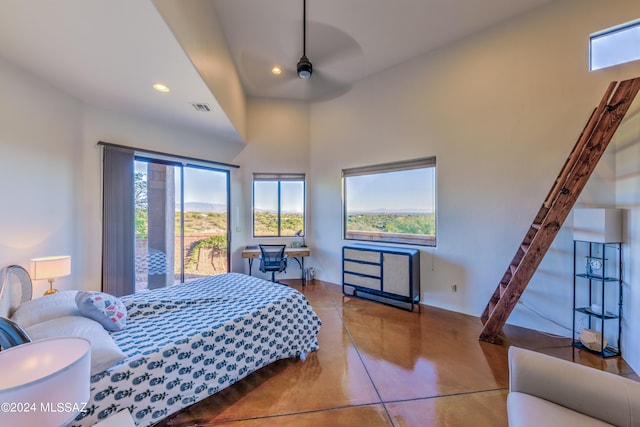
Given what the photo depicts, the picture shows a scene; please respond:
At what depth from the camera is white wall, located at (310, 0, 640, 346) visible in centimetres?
274

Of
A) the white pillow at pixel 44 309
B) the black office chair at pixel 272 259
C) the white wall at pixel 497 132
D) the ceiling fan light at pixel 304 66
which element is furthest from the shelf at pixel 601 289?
the white pillow at pixel 44 309

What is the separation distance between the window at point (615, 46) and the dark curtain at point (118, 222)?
18.7 ft

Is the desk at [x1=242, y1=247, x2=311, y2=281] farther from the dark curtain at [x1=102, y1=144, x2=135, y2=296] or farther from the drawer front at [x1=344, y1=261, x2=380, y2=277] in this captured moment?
the dark curtain at [x1=102, y1=144, x2=135, y2=296]

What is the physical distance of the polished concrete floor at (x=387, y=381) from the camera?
1.78m

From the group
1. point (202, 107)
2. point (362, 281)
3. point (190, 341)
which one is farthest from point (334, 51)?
point (190, 341)

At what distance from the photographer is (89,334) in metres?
1.55

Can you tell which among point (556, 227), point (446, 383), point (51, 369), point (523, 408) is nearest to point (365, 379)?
point (446, 383)

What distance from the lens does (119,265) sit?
337 centimetres

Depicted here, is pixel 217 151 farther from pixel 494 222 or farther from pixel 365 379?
pixel 494 222

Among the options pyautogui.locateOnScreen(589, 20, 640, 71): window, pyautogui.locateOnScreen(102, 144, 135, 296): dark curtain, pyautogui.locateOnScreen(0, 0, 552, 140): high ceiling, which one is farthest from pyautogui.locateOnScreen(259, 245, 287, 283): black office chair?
pyautogui.locateOnScreen(589, 20, 640, 71): window

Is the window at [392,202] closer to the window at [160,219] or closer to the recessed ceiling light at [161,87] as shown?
the window at [160,219]

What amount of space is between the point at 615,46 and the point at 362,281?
4.01 metres

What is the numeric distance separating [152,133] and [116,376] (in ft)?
11.5

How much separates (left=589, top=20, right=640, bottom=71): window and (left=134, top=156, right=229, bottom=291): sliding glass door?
5352mm
